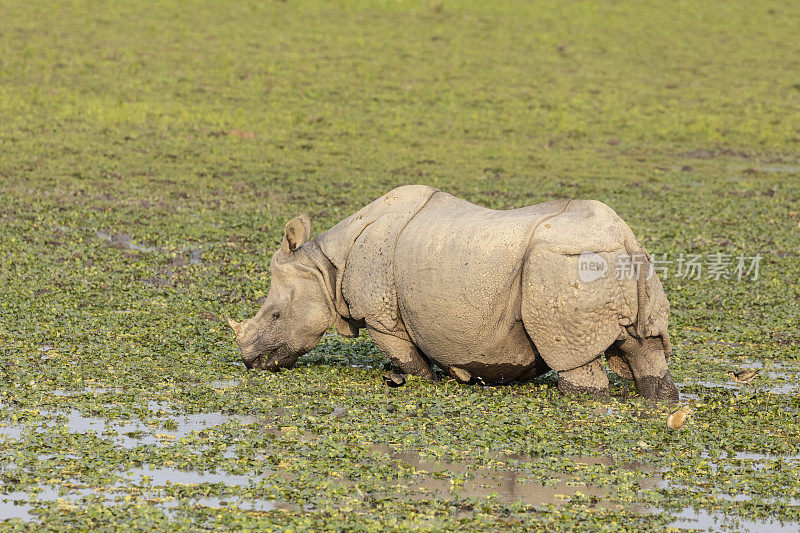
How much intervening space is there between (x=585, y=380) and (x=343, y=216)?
33.8 ft

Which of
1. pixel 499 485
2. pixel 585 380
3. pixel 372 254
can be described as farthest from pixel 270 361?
pixel 499 485

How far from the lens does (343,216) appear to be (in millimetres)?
20812

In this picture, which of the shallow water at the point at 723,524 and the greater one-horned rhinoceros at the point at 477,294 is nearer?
the shallow water at the point at 723,524

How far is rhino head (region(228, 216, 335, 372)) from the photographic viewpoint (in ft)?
39.3

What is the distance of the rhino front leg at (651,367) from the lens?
36.3ft

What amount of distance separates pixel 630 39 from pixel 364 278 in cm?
2837

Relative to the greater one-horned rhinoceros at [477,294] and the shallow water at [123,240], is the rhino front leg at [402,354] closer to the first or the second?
the greater one-horned rhinoceros at [477,294]

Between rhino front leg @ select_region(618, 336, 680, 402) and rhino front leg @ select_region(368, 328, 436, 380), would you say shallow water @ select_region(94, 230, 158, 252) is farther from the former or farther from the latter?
rhino front leg @ select_region(618, 336, 680, 402)

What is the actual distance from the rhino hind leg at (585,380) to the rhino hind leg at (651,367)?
30 cm

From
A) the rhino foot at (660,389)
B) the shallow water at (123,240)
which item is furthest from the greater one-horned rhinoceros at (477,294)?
the shallow water at (123,240)

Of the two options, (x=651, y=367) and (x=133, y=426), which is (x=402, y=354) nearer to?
(x=651, y=367)

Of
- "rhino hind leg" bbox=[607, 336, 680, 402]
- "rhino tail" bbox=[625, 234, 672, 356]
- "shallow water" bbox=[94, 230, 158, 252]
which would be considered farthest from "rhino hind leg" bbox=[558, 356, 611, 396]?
"shallow water" bbox=[94, 230, 158, 252]

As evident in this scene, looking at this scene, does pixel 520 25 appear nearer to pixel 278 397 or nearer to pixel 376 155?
pixel 376 155

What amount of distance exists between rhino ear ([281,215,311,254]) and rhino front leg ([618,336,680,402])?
3.21m
